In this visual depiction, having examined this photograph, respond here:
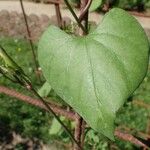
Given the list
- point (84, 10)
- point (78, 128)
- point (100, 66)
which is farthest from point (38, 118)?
point (100, 66)

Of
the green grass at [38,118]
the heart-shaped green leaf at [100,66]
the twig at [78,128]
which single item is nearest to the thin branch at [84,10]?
the heart-shaped green leaf at [100,66]

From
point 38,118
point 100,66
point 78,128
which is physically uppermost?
point 100,66

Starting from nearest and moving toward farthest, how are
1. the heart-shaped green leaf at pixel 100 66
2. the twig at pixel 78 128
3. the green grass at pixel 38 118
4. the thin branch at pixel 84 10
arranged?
the heart-shaped green leaf at pixel 100 66 < the thin branch at pixel 84 10 < the twig at pixel 78 128 < the green grass at pixel 38 118

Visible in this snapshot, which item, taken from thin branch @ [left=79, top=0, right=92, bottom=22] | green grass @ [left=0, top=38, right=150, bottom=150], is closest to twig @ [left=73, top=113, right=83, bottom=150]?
thin branch @ [left=79, top=0, right=92, bottom=22]

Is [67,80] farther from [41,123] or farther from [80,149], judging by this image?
[41,123]

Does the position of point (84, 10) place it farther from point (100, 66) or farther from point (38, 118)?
point (38, 118)

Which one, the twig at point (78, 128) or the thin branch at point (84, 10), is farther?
the twig at point (78, 128)

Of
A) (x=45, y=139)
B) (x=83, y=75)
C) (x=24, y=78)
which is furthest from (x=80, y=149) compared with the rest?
(x=45, y=139)

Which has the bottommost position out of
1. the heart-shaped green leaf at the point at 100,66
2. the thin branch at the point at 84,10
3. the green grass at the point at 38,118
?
the green grass at the point at 38,118

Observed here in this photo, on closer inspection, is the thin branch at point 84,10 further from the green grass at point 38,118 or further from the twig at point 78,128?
the green grass at point 38,118
